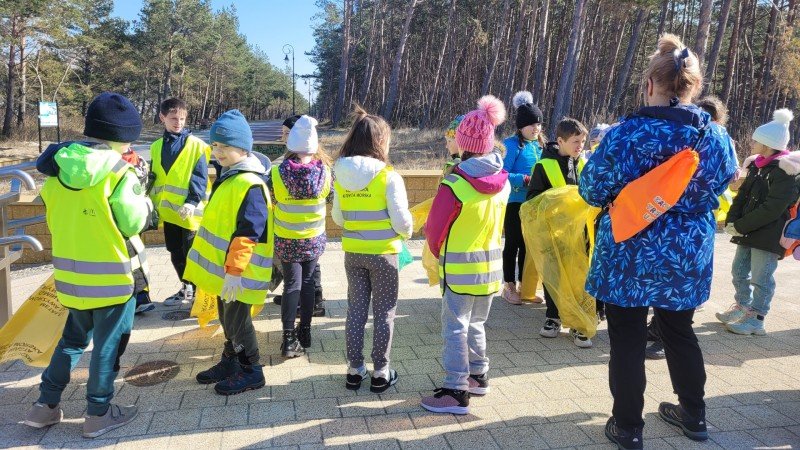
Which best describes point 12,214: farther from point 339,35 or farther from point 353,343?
point 339,35

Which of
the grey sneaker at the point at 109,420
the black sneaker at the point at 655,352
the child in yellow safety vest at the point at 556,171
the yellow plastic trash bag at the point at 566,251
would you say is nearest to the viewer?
the grey sneaker at the point at 109,420

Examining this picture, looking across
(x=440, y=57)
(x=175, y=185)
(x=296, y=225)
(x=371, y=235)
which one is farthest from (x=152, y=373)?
(x=440, y=57)

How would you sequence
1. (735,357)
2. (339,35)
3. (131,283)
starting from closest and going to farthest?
(131,283)
(735,357)
(339,35)

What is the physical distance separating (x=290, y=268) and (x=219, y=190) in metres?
0.85

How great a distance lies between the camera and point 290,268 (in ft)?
12.3

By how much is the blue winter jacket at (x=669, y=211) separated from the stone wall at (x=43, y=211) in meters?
5.43

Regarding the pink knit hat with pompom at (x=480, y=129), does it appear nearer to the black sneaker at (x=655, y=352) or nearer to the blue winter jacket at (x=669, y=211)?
the blue winter jacket at (x=669, y=211)

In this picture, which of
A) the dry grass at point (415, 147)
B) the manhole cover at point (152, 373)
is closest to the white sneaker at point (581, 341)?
the manhole cover at point (152, 373)

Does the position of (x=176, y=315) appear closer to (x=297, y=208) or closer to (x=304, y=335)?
(x=304, y=335)

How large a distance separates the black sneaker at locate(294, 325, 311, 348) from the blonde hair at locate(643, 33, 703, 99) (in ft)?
8.83

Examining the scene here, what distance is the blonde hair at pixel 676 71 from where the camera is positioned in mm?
2479

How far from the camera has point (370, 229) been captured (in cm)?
320

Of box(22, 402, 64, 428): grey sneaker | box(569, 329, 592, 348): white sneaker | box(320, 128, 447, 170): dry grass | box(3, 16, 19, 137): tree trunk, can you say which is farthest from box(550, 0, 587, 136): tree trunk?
box(3, 16, 19, 137): tree trunk

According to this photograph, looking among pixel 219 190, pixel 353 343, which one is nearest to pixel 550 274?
pixel 353 343
